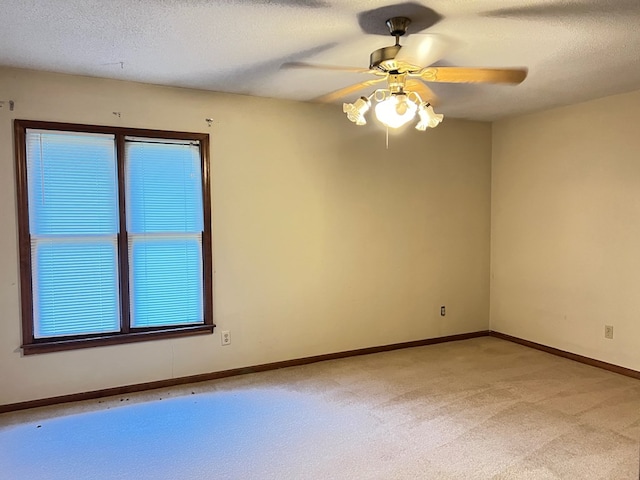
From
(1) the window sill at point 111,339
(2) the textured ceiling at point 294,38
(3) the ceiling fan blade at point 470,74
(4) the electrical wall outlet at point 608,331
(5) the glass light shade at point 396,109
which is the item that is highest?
(2) the textured ceiling at point 294,38

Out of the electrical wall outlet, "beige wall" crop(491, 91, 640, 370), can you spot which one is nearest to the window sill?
"beige wall" crop(491, 91, 640, 370)

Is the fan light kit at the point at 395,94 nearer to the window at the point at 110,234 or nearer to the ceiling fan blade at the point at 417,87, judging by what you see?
the ceiling fan blade at the point at 417,87

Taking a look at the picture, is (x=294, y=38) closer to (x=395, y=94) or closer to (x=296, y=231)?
(x=395, y=94)

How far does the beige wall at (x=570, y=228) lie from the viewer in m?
3.74

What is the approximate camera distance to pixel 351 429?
2799 millimetres

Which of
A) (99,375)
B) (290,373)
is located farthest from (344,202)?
(99,375)

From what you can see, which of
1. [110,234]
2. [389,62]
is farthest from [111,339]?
[389,62]

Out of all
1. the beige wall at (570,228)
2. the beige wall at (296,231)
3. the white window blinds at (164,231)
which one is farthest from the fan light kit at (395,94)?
the beige wall at (570,228)

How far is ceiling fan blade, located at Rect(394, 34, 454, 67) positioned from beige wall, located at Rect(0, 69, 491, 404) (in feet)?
4.73

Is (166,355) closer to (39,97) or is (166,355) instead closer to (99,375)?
(99,375)

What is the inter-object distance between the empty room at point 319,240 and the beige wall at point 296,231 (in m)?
0.02

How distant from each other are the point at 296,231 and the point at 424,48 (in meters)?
1.89

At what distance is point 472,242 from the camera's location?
4914 mm

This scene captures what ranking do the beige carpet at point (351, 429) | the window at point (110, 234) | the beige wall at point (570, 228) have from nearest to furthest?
the beige carpet at point (351, 429), the window at point (110, 234), the beige wall at point (570, 228)
